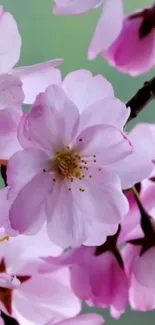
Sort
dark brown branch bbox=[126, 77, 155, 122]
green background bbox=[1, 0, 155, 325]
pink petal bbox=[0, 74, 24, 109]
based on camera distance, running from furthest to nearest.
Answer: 1. green background bbox=[1, 0, 155, 325]
2. dark brown branch bbox=[126, 77, 155, 122]
3. pink petal bbox=[0, 74, 24, 109]

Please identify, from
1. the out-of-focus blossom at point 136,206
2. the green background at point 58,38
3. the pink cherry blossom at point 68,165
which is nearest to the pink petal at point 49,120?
the pink cherry blossom at point 68,165

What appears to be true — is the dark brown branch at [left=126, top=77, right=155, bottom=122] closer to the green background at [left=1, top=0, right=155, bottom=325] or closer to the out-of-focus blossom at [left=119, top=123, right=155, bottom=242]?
the out-of-focus blossom at [left=119, top=123, right=155, bottom=242]

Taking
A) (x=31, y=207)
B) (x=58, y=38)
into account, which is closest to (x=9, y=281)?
(x=31, y=207)

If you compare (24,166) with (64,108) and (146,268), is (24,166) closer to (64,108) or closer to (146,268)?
(64,108)

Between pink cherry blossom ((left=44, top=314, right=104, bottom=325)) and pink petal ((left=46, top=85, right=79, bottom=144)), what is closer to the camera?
pink petal ((left=46, top=85, right=79, bottom=144))

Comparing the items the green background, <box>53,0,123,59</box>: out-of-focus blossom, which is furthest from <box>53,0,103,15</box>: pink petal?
the green background

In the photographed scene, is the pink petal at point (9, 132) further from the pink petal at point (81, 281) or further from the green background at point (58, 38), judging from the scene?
the green background at point (58, 38)

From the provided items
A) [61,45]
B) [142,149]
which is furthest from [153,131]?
[61,45]
